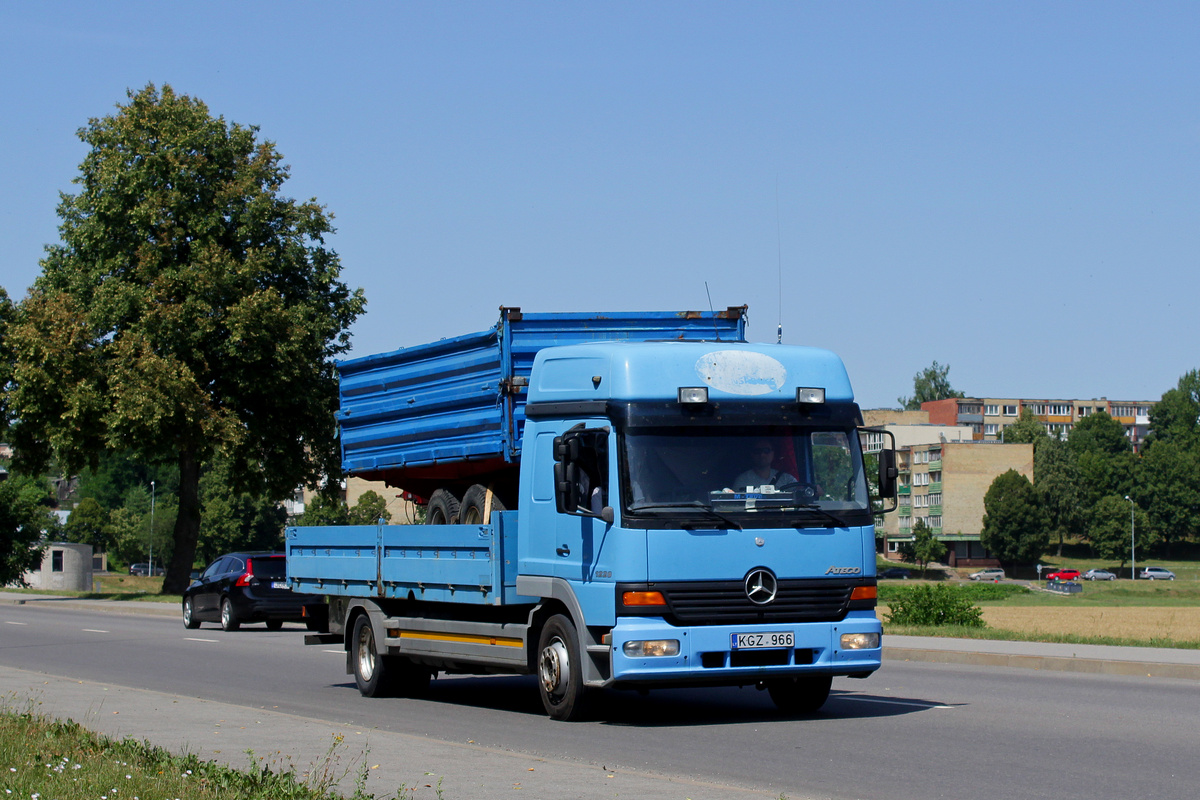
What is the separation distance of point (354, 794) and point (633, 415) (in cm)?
437

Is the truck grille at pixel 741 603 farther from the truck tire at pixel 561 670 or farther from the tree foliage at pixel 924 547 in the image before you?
the tree foliage at pixel 924 547

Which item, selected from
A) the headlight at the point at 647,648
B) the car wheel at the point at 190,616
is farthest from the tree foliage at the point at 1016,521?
the headlight at the point at 647,648

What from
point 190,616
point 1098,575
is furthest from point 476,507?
point 1098,575

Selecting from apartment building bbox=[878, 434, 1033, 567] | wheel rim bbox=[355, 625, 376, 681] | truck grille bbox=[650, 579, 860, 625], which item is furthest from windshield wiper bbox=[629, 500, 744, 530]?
apartment building bbox=[878, 434, 1033, 567]

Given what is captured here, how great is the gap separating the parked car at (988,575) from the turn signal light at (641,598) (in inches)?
4359

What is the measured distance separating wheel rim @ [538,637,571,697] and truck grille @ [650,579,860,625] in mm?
1151

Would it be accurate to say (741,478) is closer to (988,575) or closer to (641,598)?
(641,598)

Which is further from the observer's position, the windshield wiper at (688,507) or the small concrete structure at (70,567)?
the small concrete structure at (70,567)

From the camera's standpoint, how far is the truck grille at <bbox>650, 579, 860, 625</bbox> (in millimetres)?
10734

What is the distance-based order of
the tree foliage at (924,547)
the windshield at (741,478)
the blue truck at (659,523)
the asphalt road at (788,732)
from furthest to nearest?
the tree foliage at (924,547), the windshield at (741,478), the blue truck at (659,523), the asphalt road at (788,732)

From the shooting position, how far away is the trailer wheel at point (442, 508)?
14.3 meters

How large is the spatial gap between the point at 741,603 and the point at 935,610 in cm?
1479

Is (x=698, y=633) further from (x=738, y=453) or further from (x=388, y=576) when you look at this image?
(x=388, y=576)

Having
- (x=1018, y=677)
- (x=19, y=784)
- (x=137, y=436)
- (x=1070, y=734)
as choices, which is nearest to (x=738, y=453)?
(x=1070, y=734)
